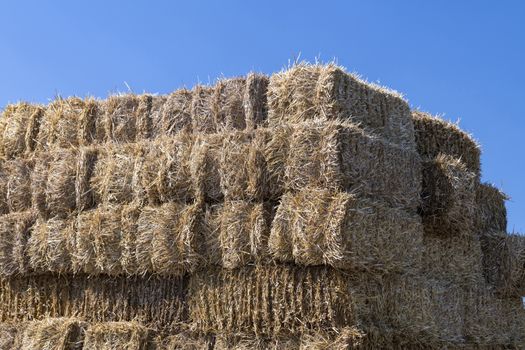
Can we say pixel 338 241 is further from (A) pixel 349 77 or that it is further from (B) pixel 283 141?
(A) pixel 349 77

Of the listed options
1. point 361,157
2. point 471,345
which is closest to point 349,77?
point 361,157

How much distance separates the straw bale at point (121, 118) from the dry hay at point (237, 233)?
1.71 m

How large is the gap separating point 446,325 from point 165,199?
3088 mm

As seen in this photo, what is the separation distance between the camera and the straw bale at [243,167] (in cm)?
754

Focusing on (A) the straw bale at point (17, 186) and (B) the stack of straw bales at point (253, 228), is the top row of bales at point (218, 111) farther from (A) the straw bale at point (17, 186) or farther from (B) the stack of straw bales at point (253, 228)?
(A) the straw bale at point (17, 186)

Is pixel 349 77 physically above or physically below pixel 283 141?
above

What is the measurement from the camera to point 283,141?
7520mm

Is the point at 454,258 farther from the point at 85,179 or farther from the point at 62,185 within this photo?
the point at 62,185

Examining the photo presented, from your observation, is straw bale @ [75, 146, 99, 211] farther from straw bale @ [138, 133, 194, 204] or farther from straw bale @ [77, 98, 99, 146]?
straw bale @ [138, 133, 194, 204]

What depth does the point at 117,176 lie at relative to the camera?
841cm

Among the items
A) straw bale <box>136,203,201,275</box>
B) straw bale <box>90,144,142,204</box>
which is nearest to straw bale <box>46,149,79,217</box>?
straw bale <box>90,144,142,204</box>

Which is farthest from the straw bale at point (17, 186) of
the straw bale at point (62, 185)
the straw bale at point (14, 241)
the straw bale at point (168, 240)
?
the straw bale at point (168, 240)

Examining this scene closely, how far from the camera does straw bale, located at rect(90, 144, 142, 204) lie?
834cm

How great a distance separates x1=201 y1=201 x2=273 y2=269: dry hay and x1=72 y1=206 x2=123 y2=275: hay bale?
1047 millimetres
